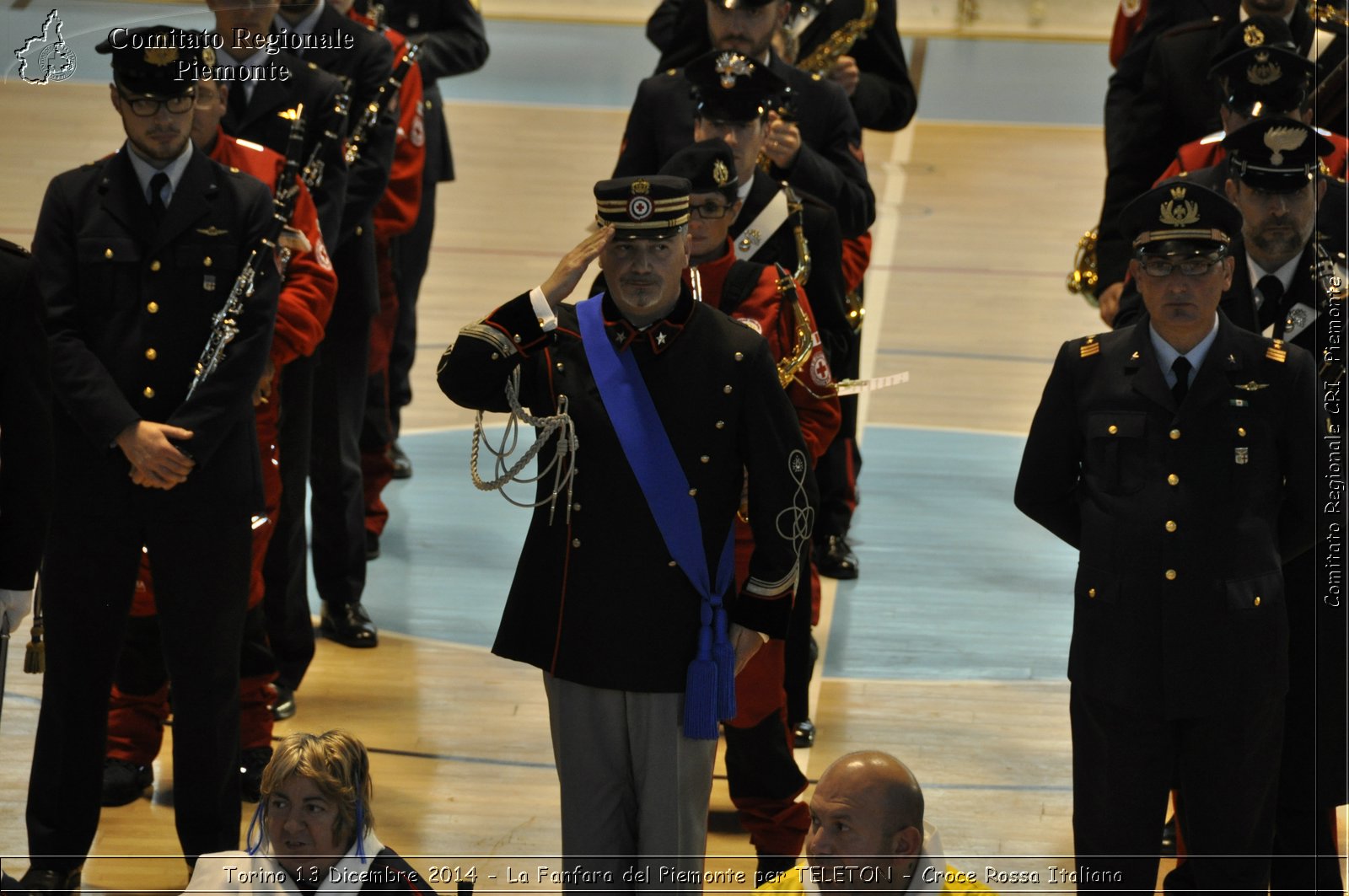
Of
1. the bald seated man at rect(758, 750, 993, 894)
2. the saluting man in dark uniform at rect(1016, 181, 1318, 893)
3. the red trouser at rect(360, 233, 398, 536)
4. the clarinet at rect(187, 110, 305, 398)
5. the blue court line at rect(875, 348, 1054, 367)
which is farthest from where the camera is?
the blue court line at rect(875, 348, 1054, 367)

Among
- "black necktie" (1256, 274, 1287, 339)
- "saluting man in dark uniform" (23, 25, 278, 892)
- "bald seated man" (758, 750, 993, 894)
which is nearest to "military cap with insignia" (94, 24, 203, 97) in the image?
"saluting man in dark uniform" (23, 25, 278, 892)

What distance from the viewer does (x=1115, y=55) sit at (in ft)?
27.5

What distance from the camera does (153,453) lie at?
14.9ft

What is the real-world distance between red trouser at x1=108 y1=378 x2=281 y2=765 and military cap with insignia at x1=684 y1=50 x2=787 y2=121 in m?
1.66

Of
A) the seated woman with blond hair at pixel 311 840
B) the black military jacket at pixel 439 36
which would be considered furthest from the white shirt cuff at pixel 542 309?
the black military jacket at pixel 439 36

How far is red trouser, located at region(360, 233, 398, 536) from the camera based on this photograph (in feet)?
24.8

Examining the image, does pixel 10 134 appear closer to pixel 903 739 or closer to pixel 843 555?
pixel 903 739

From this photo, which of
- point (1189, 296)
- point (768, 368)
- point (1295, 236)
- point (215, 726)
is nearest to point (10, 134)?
point (215, 726)

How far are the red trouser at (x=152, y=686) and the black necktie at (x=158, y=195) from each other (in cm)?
104

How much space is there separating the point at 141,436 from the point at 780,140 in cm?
217

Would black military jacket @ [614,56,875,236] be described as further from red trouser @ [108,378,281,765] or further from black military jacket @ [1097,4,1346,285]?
red trouser @ [108,378,281,765]

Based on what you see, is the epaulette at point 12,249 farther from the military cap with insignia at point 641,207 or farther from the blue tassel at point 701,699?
the blue tassel at point 701,699

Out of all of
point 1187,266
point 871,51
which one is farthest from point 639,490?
point 871,51

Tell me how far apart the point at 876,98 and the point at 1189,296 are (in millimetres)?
3485
